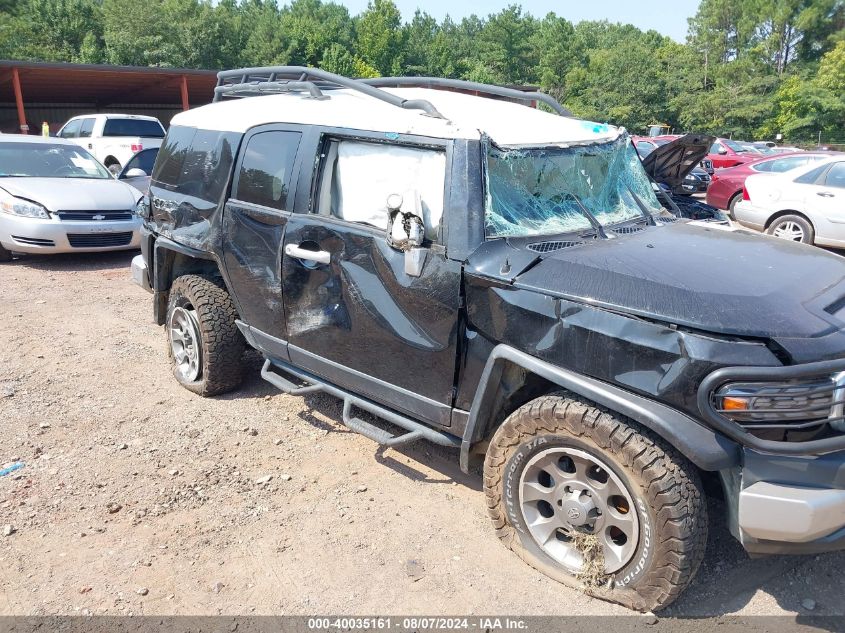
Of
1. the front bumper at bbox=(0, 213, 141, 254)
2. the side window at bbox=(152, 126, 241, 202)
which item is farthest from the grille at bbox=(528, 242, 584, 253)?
the front bumper at bbox=(0, 213, 141, 254)

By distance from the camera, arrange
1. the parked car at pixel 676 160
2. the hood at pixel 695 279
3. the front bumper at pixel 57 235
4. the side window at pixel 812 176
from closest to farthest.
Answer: the hood at pixel 695 279
the parked car at pixel 676 160
the front bumper at pixel 57 235
the side window at pixel 812 176

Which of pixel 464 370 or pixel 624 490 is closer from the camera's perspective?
pixel 624 490

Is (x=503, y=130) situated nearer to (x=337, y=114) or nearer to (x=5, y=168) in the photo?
(x=337, y=114)

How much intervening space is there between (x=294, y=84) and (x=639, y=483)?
125 inches

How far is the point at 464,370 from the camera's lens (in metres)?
3.22

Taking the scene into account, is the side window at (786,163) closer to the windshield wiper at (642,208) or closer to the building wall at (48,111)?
the windshield wiper at (642,208)

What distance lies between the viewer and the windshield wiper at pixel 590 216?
3.52 meters

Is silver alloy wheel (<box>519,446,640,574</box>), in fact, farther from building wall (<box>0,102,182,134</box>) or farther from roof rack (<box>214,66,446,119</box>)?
building wall (<box>0,102,182,134</box>)

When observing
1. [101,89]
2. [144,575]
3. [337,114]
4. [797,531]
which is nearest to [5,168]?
[337,114]

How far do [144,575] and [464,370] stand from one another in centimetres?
169

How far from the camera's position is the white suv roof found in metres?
3.44

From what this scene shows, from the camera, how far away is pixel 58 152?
9992 millimetres

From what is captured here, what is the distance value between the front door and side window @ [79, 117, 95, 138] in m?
15.3

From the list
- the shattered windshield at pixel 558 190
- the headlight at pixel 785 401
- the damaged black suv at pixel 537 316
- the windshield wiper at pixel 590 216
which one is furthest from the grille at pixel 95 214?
the headlight at pixel 785 401
